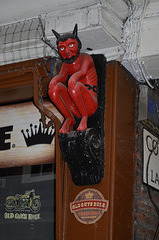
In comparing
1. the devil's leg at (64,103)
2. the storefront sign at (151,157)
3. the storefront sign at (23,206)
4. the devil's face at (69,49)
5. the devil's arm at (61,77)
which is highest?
the devil's face at (69,49)

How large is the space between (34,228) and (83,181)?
29.2 inches

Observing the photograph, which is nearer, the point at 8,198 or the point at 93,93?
the point at 93,93

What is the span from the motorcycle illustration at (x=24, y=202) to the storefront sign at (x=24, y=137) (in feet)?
0.92

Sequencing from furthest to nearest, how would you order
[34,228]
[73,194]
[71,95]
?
[34,228]
[73,194]
[71,95]

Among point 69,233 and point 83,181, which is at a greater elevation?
point 83,181

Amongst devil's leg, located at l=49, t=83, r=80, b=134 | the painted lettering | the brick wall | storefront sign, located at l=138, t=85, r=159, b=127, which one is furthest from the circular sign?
the painted lettering

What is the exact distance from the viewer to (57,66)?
359 centimetres

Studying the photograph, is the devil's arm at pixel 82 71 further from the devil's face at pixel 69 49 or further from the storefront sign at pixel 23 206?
the storefront sign at pixel 23 206

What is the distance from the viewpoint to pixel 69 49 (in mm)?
3334

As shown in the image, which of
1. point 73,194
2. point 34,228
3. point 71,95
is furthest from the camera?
point 34,228

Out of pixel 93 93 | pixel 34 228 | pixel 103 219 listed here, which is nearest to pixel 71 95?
pixel 93 93

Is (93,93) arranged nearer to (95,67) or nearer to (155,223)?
Result: (95,67)

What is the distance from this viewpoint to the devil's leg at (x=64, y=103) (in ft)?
11.1

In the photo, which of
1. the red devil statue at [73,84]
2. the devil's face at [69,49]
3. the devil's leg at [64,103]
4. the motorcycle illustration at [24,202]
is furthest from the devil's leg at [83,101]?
the motorcycle illustration at [24,202]
